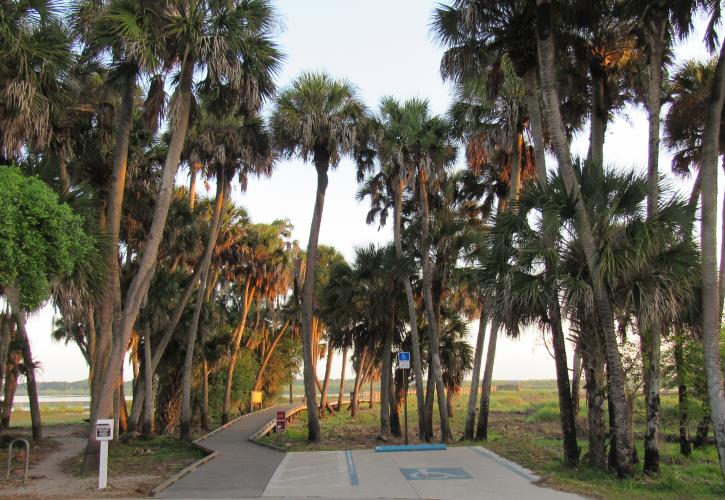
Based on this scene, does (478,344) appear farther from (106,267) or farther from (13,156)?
(13,156)

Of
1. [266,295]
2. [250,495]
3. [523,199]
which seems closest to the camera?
[250,495]

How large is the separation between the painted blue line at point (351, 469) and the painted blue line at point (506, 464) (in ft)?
10.6

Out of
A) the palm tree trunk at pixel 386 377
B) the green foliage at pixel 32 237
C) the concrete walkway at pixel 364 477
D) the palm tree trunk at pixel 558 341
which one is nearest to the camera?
the concrete walkway at pixel 364 477

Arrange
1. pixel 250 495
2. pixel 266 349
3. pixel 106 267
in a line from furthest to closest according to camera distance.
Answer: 1. pixel 266 349
2. pixel 106 267
3. pixel 250 495

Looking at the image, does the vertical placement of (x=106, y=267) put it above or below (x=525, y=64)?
below

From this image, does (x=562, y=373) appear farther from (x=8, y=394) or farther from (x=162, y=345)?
(x=8, y=394)

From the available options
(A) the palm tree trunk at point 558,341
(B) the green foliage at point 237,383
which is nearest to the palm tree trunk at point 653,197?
(A) the palm tree trunk at point 558,341

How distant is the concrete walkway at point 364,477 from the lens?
33.4 ft

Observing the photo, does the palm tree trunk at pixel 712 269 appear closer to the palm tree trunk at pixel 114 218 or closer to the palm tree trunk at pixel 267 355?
the palm tree trunk at pixel 114 218

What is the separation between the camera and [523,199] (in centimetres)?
1307

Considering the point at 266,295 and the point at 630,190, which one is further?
the point at 266,295

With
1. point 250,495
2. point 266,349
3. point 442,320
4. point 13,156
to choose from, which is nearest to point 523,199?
point 250,495

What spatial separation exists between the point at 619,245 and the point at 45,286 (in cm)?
1137

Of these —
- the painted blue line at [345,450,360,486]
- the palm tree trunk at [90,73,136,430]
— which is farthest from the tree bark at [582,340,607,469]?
the palm tree trunk at [90,73,136,430]
